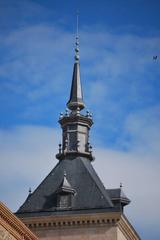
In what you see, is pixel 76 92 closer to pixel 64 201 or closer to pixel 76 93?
pixel 76 93

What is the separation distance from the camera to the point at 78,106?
61.9m

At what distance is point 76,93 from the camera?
62844 millimetres

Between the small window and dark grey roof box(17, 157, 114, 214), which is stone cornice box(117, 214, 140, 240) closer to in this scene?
dark grey roof box(17, 157, 114, 214)

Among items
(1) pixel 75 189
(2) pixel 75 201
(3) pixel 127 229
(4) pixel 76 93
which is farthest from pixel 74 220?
(4) pixel 76 93

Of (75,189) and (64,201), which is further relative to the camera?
(75,189)

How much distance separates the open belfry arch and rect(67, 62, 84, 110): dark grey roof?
4.01ft

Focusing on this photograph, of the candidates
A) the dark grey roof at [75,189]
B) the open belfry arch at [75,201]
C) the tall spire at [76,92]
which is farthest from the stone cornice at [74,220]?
the tall spire at [76,92]

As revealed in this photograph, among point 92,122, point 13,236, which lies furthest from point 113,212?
point 13,236

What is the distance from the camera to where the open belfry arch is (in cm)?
5419

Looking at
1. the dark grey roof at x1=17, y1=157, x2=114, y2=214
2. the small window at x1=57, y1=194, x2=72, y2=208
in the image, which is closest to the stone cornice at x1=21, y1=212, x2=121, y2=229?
the dark grey roof at x1=17, y1=157, x2=114, y2=214

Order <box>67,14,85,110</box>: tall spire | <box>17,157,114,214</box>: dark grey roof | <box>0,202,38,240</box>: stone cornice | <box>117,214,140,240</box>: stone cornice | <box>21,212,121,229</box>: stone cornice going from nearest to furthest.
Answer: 1. <box>0,202,38,240</box>: stone cornice
2. <box>21,212,121,229</box>: stone cornice
3. <box>117,214,140,240</box>: stone cornice
4. <box>17,157,114,214</box>: dark grey roof
5. <box>67,14,85,110</box>: tall spire

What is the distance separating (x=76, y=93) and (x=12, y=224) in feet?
82.3

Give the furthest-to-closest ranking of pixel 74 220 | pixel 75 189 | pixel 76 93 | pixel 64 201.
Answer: pixel 76 93 < pixel 75 189 < pixel 64 201 < pixel 74 220

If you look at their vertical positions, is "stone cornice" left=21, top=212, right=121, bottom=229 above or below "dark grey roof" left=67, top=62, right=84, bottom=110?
below
